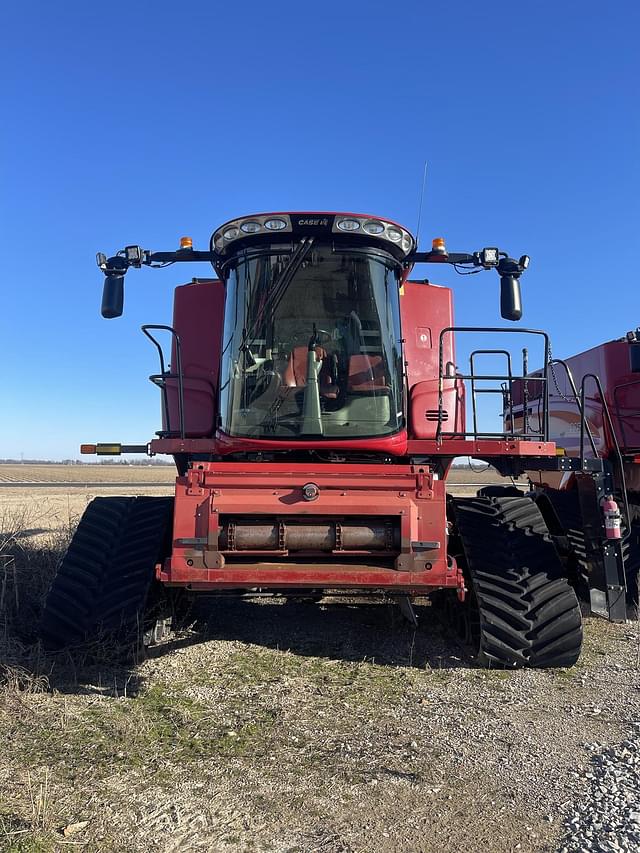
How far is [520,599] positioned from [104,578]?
310 cm

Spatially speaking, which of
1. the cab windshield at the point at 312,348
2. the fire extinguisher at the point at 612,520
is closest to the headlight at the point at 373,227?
the cab windshield at the point at 312,348

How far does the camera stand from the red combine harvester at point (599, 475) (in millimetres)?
5094

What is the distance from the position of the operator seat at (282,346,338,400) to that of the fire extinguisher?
7.45 feet

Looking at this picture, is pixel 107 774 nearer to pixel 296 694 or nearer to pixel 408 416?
pixel 296 694

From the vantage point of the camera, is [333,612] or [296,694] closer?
[296,694]

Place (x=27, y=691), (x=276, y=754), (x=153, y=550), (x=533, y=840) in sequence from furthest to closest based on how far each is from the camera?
(x=153, y=550) < (x=27, y=691) < (x=276, y=754) < (x=533, y=840)

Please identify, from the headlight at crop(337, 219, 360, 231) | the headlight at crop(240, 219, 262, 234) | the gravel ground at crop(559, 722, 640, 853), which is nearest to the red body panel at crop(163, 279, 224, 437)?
the headlight at crop(240, 219, 262, 234)

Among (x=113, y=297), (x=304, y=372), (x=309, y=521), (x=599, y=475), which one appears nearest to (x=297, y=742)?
(x=309, y=521)

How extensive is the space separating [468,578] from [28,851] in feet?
11.6

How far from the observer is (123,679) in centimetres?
466

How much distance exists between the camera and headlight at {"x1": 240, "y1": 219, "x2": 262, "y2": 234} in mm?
5218

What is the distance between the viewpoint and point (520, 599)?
16.0 ft

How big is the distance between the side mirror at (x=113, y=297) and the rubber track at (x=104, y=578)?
67.9 inches

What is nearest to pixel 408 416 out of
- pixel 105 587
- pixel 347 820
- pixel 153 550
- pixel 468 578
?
pixel 468 578
